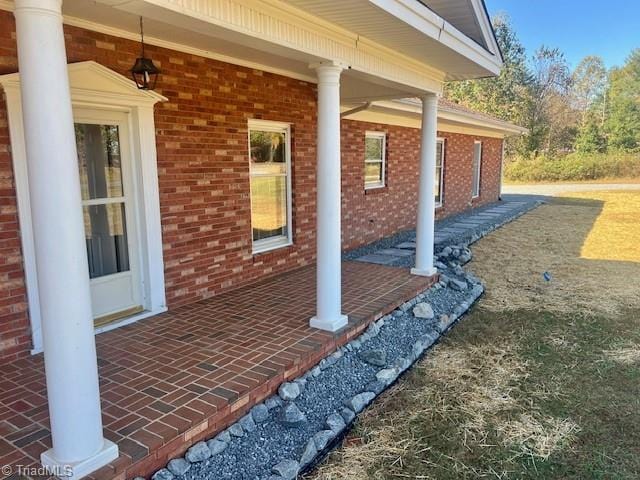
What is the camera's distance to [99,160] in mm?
4109

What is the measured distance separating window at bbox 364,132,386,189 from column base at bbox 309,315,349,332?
489 cm

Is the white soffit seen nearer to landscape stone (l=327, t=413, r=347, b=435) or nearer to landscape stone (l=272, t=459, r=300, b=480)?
landscape stone (l=327, t=413, r=347, b=435)

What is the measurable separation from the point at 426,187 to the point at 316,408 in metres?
3.80

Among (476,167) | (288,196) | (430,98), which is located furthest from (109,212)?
(476,167)

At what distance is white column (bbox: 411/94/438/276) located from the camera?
6.07 metres

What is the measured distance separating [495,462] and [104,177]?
3.91 meters

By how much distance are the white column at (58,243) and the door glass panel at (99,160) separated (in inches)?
80.4

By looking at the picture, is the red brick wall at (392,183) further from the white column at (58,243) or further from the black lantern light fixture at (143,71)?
the white column at (58,243)

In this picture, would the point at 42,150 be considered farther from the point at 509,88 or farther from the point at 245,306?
the point at 509,88

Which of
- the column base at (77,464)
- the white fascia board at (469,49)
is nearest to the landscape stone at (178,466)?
the column base at (77,464)

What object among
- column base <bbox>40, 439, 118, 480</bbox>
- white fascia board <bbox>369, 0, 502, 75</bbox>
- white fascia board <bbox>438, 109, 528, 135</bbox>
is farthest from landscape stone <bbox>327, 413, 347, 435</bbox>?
white fascia board <bbox>438, 109, 528, 135</bbox>

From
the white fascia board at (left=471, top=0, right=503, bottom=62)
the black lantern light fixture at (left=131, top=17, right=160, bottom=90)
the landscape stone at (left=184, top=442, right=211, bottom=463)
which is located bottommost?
the landscape stone at (left=184, top=442, right=211, bottom=463)

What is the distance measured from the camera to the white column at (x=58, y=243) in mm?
1995

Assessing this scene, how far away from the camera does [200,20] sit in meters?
2.81
